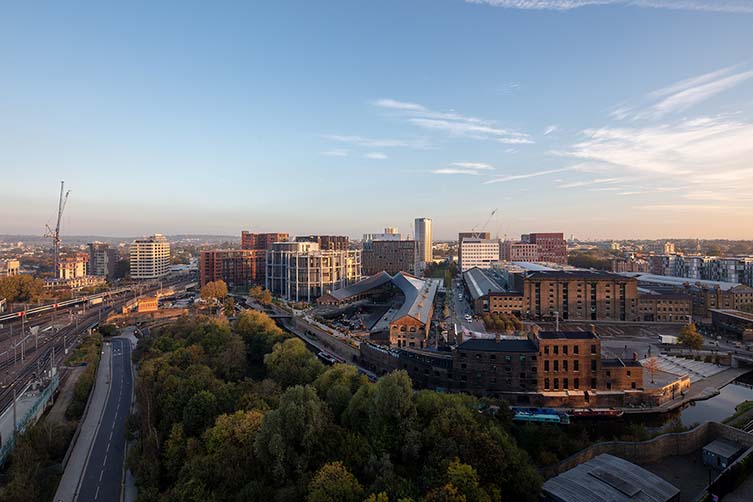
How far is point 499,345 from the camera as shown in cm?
2702

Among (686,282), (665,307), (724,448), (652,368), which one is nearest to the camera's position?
(724,448)

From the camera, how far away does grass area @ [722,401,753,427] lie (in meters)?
23.4

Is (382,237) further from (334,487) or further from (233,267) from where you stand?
(334,487)

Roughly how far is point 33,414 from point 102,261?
87380 mm

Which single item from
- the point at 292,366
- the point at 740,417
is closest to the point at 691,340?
the point at 740,417

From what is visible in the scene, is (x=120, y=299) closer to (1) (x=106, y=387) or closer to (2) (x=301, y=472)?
(1) (x=106, y=387)

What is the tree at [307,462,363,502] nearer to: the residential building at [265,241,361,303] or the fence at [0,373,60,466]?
the fence at [0,373,60,466]

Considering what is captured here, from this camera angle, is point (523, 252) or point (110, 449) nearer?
point (110, 449)

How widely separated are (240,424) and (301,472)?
13.8 feet

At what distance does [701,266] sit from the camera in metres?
69.8

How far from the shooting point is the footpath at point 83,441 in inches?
723

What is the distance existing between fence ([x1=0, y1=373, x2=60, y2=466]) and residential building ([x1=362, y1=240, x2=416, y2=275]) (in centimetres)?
6858

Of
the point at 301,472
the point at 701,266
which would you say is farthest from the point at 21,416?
the point at 701,266

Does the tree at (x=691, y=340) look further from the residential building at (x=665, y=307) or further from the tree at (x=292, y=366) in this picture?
the tree at (x=292, y=366)
